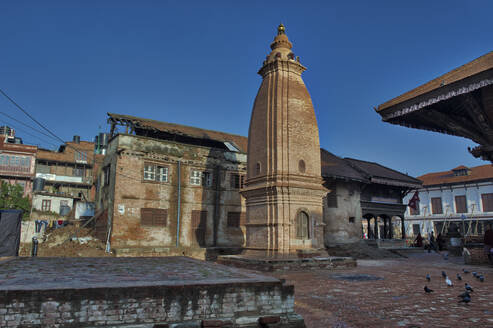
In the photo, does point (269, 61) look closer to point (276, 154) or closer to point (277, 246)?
point (276, 154)

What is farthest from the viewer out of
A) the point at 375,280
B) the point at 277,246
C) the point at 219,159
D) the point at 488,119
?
the point at 219,159

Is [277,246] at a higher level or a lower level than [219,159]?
lower

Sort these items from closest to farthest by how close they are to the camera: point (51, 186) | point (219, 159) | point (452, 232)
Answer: point (219, 159), point (452, 232), point (51, 186)

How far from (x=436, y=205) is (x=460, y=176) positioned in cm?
492

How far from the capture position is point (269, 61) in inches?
739

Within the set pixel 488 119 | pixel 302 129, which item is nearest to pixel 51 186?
pixel 302 129

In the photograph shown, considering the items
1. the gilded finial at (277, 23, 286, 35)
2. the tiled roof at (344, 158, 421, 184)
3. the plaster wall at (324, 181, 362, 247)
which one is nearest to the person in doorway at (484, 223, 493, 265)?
the plaster wall at (324, 181, 362, 247)

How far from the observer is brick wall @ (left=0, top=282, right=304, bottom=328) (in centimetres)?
446

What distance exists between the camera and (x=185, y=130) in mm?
27453

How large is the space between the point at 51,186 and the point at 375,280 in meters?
36.9

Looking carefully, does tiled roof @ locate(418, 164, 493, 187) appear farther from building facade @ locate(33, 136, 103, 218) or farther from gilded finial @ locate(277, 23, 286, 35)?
building facade @ locate(33, 136, 103, 218)

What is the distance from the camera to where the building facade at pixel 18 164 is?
3572 cm

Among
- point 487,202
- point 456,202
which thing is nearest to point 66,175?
point 456,202

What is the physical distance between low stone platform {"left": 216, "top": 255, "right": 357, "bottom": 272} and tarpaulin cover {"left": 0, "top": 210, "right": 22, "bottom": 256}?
8519 millimetres
